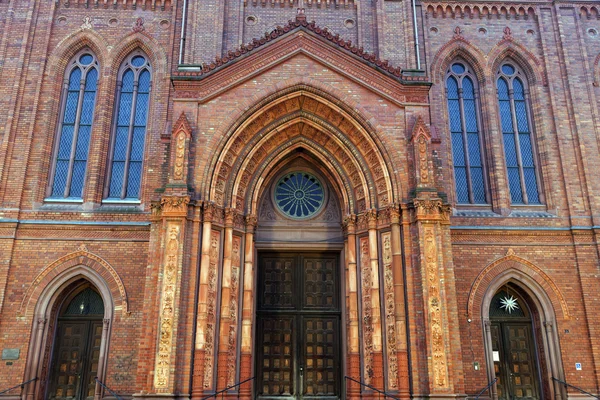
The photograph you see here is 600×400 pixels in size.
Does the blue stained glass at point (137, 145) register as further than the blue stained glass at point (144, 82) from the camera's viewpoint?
No

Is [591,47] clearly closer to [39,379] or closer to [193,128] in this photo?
[193,128]

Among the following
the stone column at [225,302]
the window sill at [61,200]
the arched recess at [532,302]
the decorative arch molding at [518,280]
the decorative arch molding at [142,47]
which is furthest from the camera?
the decorative arch molding at [142,47]

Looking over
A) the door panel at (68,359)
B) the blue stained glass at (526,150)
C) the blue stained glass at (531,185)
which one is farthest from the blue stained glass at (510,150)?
the door panel at (68,359)

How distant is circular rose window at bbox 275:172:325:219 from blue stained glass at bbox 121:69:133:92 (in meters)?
6.34

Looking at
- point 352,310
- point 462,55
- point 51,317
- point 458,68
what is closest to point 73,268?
point 51,317

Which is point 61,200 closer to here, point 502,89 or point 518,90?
point 502,89

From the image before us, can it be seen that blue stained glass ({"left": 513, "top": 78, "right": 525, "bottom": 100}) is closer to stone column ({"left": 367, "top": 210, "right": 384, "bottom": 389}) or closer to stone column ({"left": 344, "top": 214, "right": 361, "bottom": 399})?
stone column ({"left": 367, "top": 210, "right": 384, "bottom": 389})

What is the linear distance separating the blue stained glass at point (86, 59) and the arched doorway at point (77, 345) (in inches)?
308

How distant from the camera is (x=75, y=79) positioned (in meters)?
17.0

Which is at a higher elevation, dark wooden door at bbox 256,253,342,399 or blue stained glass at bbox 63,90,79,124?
blue stained glass at bbox 63,90,79,124

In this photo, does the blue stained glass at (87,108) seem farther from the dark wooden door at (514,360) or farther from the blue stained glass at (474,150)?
the dark wooden door at (514,360)

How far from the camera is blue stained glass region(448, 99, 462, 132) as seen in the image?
17.2m

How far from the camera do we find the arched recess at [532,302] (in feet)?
47.8

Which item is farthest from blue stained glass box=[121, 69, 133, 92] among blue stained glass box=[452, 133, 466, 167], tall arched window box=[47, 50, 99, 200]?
blue stained glass box=[452, 133, 466, 167]
